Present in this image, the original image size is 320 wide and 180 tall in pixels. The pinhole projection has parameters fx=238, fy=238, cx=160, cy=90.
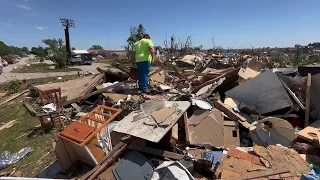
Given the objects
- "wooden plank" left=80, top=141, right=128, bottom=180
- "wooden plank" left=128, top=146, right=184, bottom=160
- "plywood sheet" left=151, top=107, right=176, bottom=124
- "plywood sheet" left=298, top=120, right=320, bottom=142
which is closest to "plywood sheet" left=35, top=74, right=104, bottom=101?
"plywood sheet" left=151, top=107, right=176, bottom=124

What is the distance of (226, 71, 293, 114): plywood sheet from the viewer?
4.53 m

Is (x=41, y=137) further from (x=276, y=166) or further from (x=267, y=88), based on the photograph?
(x=267, y=88)

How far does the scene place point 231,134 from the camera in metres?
4.00

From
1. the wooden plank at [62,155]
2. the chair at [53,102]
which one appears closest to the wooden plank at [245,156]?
the wooden plank at [62,155]

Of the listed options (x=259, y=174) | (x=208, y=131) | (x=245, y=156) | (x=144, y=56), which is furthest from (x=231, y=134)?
(x=144, y=56)

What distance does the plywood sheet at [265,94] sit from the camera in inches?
178

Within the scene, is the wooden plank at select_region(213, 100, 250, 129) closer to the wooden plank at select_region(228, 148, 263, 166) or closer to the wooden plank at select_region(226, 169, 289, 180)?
the wooden plank at select_region(228, 148, 263, 166)

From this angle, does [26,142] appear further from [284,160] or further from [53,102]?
[284,160]

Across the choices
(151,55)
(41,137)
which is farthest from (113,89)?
(41,137)

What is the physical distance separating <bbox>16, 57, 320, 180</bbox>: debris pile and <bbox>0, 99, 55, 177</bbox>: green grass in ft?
1.46

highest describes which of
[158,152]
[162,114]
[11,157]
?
[162,114]

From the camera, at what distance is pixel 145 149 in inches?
132

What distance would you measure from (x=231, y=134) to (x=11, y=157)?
3.79 metres

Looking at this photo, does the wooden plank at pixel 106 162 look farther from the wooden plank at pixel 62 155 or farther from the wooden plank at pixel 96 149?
the wooden plank at pixel 62 155
